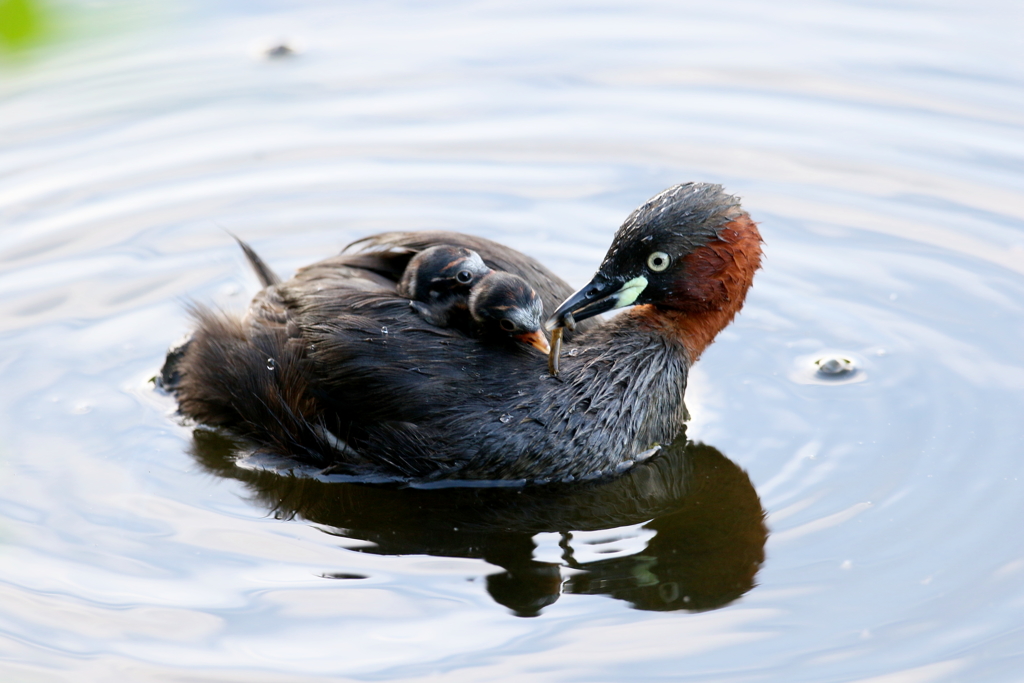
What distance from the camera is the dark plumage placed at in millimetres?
5180

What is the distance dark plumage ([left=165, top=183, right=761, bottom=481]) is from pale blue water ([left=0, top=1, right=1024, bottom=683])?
0.87 feet

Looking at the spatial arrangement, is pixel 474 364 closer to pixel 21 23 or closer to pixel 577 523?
pixel 577 523

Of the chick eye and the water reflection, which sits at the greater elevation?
the chick eye

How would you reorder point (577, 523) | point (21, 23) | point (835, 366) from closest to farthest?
point (21, 23)
point (577, 523)
point (835, 366)

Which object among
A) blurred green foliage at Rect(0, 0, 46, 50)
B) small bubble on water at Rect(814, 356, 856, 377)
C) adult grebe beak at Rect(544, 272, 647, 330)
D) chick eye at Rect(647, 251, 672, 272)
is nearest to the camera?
Result: blurred green foliage at Rect(0, 0, 46, 50)

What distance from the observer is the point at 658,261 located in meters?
5.50

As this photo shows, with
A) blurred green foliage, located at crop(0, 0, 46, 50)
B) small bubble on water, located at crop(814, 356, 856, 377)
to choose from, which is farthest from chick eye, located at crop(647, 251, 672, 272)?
blurred green foliage, located at crop(0, 0, 46, 50)

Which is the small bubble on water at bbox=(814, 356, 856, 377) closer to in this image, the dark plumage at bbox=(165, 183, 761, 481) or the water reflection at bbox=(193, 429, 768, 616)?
the dark plumage at bbox=(165, 183, 761, 481)

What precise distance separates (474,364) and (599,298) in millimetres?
687

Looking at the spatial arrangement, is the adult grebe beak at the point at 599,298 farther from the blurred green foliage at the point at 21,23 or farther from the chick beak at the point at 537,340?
the blurred green foliage at the point at 21,23

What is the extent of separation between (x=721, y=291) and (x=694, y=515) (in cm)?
108

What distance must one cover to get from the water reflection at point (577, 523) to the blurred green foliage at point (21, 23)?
3.25 metres

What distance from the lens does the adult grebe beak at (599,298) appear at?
5328 mm

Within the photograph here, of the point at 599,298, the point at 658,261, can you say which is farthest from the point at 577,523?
the point at 658,261
